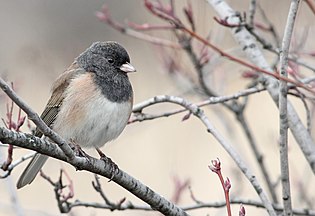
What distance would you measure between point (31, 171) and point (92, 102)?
1.57ft

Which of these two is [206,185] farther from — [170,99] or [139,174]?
[170,99]

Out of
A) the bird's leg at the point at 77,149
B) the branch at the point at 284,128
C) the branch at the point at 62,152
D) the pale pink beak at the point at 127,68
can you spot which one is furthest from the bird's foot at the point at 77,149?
the branch at the point at 284,128

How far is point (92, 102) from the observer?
3115mm

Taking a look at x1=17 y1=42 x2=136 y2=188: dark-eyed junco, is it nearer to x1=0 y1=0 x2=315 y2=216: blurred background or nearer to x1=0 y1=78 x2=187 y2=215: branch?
x1=0 y1=78 x2=187 y2=215: branch

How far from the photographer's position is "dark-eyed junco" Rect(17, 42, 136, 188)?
3.11 meters

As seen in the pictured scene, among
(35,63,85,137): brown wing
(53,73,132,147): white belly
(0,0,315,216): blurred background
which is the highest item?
(0,0,315,216): blurred background

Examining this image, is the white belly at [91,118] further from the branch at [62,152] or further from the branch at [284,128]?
the branch at [284,128]

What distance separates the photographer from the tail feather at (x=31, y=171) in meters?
3.21

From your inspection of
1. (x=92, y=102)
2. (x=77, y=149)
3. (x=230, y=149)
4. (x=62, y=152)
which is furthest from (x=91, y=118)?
(x=62, y=152)

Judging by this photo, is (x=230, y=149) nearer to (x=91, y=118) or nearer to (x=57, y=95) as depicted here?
(x=91, y=118)

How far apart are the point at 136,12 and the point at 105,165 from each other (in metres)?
7.03

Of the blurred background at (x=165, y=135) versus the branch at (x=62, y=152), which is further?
the blurred background at (x=165, y=135)

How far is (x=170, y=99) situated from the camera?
2.88 metres

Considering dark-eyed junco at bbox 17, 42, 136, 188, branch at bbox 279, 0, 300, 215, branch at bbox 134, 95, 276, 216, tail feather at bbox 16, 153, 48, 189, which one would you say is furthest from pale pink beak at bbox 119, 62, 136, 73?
branch at bbox 279, 0, 300, 215
